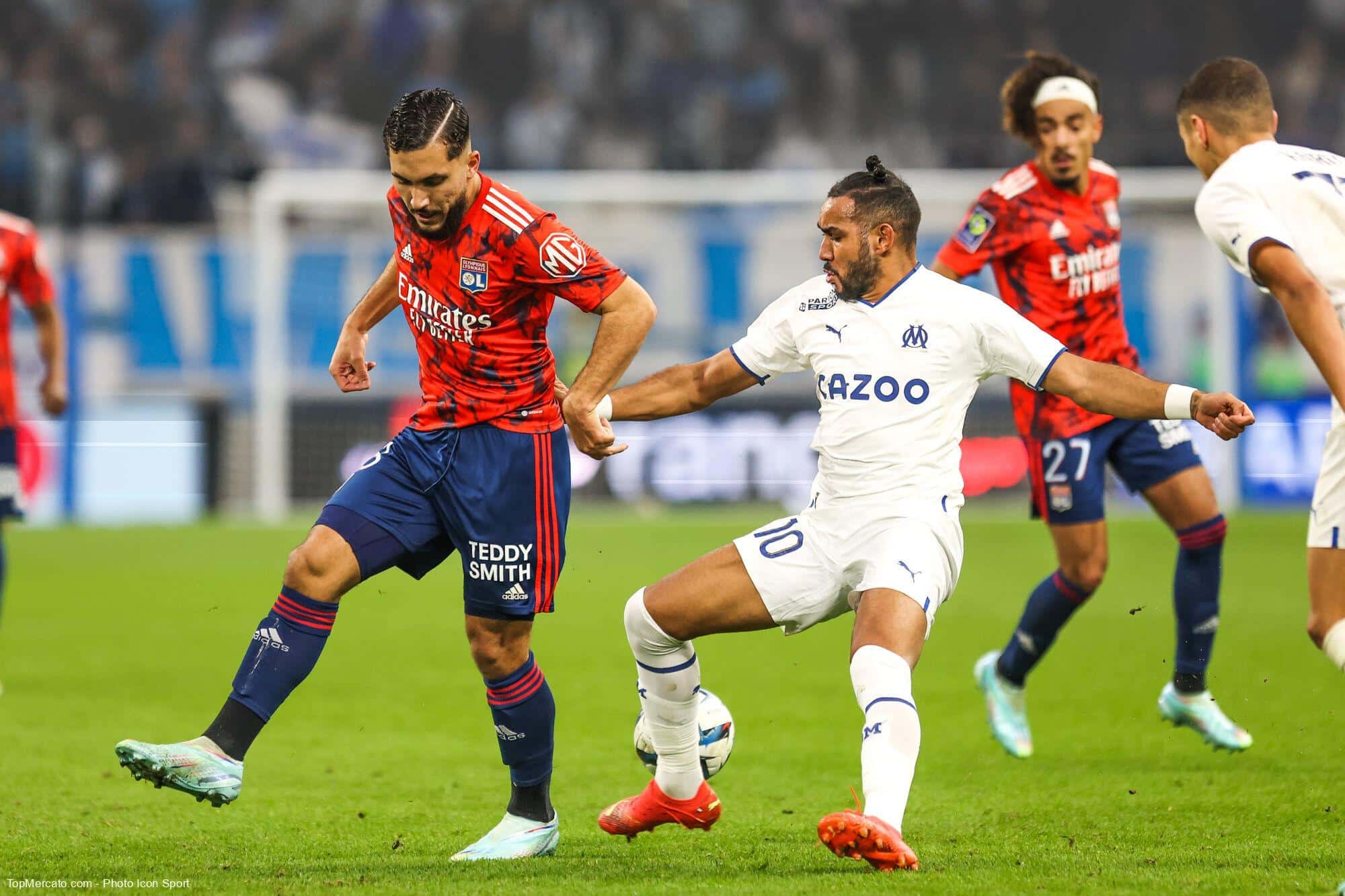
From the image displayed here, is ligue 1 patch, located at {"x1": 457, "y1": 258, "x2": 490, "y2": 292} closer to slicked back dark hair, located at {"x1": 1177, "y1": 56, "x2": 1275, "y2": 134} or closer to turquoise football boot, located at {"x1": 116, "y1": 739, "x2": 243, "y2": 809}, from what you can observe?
turquoise football boot, located at {"x1": 116, "y1": 739, "x2": 243, "y2": 809}

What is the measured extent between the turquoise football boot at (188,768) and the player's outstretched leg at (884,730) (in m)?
1.47

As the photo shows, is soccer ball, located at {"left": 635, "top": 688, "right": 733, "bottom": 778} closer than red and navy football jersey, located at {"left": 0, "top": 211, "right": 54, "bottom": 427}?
Yes

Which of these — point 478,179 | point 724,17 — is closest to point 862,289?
point 478,179

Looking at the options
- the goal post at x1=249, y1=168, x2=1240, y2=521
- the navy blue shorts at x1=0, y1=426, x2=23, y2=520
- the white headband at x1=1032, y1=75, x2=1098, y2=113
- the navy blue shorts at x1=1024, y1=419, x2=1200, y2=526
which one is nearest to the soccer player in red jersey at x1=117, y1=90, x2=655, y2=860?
the navy blue shorts at x1=1024, y1=419, x2=1200, y2=526

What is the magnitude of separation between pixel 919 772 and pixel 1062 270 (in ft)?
6.68

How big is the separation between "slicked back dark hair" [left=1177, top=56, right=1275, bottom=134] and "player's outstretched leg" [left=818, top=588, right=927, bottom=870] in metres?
1.77

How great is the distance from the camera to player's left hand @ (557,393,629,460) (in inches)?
173

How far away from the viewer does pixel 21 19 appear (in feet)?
69.7

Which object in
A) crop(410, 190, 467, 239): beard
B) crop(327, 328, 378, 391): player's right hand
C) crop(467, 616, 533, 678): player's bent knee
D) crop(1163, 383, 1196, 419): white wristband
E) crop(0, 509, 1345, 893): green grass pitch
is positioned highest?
crop(410, 190, 467, 239): beard

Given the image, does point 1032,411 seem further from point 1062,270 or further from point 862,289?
point 862,289

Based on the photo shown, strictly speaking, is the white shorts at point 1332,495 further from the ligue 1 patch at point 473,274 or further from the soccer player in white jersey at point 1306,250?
the ligue 1 patch at point 473,274

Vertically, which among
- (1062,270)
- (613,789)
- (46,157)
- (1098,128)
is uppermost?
(46,157)

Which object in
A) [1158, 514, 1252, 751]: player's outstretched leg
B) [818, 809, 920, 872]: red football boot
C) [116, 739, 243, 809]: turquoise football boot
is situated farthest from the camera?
[1158, 514, 1252, 751]: player's outstretched leg

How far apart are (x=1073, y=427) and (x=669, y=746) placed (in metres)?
2.44
